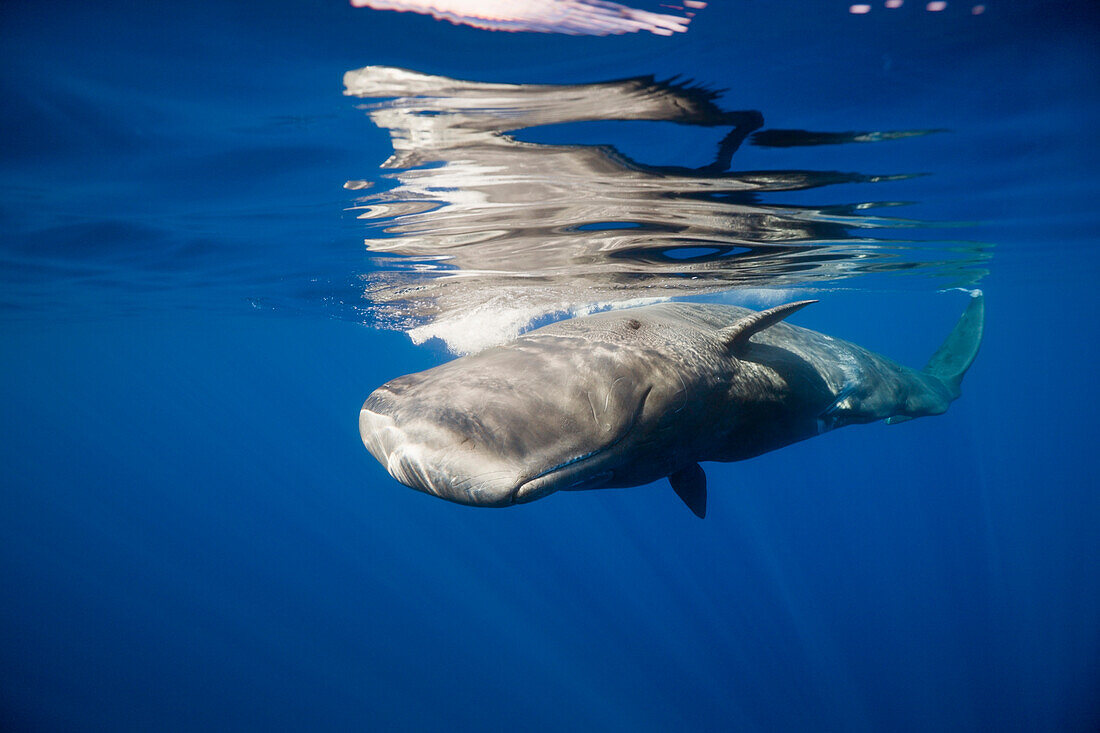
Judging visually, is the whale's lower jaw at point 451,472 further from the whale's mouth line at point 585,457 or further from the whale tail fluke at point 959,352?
the whale tail fluke at point 959,352

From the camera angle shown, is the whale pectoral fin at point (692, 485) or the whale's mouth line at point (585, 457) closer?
the whale's mouth line at point (585, 457)

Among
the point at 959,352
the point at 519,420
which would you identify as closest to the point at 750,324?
the point at 519,420

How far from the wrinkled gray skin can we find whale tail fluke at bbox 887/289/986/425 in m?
5.69

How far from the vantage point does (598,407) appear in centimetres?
266

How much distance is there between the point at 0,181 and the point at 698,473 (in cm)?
1066

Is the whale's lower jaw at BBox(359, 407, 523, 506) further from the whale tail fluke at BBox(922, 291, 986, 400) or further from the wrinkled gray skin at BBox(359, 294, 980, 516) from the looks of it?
the whale tail fluke at BBox(922, 291, 986, 400)

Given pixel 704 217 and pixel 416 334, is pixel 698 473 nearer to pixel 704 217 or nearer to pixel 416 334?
pixel 704 217

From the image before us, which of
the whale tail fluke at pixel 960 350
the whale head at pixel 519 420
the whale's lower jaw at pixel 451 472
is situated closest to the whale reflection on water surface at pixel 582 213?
the whale tail fluke at pixel 960 350

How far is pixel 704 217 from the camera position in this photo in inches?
371

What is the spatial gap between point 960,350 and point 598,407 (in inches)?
413

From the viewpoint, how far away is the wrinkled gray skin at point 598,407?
2197 mm

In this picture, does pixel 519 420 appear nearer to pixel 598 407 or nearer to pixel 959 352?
pixel 598 407

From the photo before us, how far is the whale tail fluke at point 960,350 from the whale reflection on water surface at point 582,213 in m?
2.27

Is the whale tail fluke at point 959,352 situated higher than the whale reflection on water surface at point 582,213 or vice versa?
the whale reflection on water surface at point 582,213
